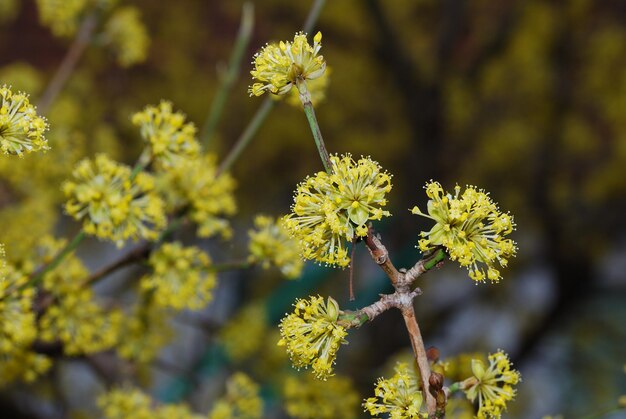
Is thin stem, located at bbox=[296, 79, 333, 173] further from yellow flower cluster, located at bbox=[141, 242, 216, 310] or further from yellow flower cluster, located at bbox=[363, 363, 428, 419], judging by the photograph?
yellow flower cluster, located at bbox=[141, 242, 216, 310]

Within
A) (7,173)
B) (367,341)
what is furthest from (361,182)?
(367,341)

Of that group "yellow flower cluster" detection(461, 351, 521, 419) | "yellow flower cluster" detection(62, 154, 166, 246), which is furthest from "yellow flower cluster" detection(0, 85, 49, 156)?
"yellow flower cluster" detection(461, 351, 521, 419)

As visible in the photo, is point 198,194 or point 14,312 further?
point 198,194

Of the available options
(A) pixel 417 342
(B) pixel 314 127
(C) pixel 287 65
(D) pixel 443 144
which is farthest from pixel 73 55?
(D) pixel 443 144

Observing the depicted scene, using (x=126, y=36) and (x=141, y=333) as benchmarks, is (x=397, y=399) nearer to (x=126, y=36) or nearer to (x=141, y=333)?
(x=141, y=333)

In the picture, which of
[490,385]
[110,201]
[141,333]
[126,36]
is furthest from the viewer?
[126,36]

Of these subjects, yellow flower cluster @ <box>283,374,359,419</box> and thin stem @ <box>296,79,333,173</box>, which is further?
yellow flower cluster @ <box>283,374,359,419</box>

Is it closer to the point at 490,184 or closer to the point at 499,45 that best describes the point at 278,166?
the point at 490,184
